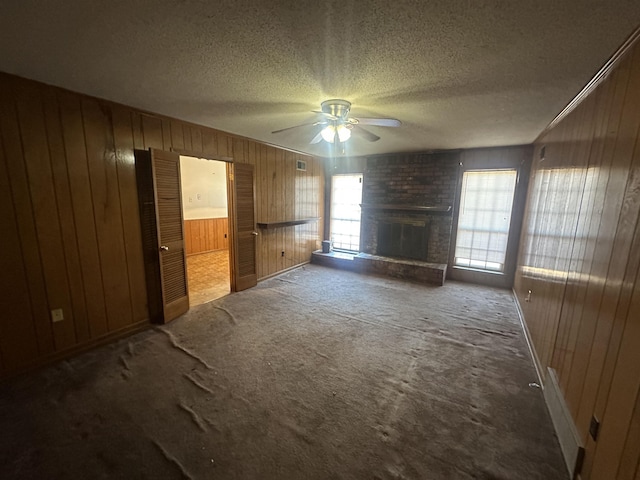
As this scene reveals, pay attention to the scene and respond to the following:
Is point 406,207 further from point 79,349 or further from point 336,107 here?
point 79,349

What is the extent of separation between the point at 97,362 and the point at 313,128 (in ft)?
10.6

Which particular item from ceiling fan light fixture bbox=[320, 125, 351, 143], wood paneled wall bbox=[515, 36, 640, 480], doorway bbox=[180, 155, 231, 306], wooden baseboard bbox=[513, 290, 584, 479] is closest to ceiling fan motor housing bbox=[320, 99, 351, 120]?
ceiling fan light fixture bbox=[320, 125, 351, 143]

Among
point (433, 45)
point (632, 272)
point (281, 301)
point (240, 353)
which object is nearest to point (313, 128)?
Answer: point (433, 45)

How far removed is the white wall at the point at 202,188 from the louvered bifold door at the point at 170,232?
3.16 meters

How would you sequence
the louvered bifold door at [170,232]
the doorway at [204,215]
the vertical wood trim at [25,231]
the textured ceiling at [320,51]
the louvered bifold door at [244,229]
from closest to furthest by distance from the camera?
the textured ceiling at [320,51] < the vertical wood trim at [25,231] < the louvered bifold door at [170,232] < the louvered bifold door at [244,229] < the doorway at [204,215]

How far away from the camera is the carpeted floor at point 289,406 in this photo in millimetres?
1468

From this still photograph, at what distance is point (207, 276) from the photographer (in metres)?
4.87

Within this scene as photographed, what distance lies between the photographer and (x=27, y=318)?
216 cm

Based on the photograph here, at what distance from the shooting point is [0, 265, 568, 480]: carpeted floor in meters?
1.47

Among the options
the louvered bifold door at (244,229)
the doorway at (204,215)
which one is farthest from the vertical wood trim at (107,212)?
the doorway at (204,215)

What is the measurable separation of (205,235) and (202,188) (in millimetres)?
1157

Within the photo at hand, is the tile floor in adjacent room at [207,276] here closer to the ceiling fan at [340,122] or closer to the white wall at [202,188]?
the white wall at [202,188]

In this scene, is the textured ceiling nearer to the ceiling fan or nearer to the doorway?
the ceiling fan

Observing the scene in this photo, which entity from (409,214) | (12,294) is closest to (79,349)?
(12,294)
